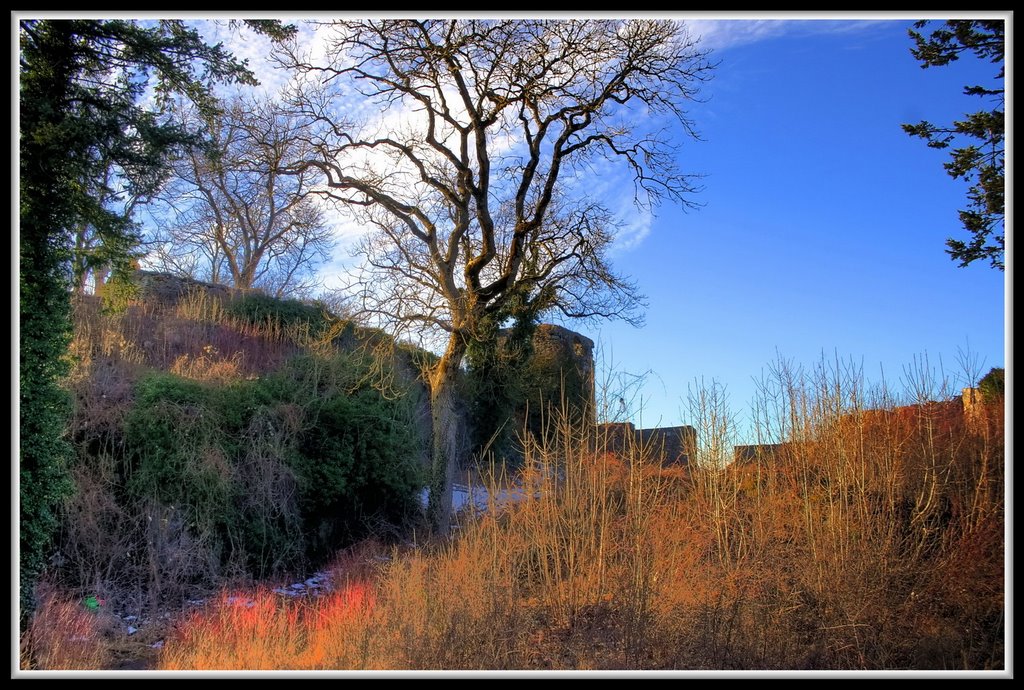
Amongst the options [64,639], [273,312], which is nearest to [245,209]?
[273,312]

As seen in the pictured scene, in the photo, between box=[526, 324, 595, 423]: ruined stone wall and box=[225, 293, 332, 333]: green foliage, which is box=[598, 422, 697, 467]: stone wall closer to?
box=[526, 324, 595, 423]: ruined stone wall

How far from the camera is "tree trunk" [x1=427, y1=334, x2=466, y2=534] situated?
12.3m

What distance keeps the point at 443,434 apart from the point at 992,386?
7.98m

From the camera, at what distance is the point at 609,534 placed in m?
6.62

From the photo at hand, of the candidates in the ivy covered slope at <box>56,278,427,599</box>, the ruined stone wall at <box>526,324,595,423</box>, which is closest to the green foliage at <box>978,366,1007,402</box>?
the ruined stone wall at <box>526,324,595,423</box>

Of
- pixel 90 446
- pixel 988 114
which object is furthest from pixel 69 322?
pixel 988 114

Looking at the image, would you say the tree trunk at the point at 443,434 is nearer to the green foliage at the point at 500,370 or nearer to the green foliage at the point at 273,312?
the green foliage at the point at 500,370

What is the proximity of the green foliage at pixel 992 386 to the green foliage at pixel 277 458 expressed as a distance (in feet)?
27.3

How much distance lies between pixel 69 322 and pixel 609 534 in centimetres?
573

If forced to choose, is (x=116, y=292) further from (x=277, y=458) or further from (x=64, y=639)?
(x=64, y=639)

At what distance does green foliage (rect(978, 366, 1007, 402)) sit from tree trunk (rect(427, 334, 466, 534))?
300 inches

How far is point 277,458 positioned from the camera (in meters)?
10.7

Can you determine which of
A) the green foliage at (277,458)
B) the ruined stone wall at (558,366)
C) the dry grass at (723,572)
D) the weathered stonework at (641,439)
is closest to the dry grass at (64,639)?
the dry grass at (723,572)

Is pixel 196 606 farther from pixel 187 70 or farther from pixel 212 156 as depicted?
pixel 187 70
